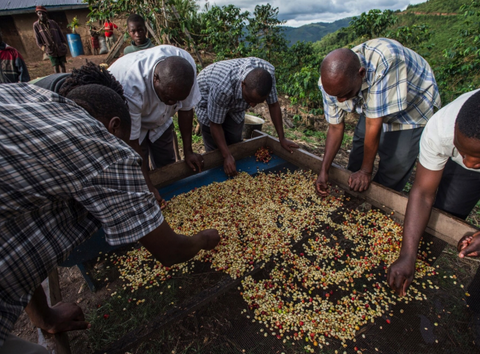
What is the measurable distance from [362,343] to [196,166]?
2.14 meters

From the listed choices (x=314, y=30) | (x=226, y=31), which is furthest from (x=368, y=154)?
(x=314, y=30)

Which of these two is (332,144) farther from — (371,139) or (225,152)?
(225,152)

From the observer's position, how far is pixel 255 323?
1635 millimetres

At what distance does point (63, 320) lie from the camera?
1560 millimetres

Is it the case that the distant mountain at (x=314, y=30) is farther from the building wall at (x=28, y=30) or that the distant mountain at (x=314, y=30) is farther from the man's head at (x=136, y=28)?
the man's head at (x=136, y=28)

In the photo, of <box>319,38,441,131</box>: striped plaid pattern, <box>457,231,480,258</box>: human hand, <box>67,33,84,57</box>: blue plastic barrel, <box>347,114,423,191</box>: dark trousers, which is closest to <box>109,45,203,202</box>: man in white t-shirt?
<box>319,38,441,131</box>: striped plaid pattern

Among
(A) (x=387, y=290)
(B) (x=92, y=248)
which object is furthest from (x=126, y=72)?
(A) (x=387, y=290)

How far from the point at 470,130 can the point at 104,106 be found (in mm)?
1816

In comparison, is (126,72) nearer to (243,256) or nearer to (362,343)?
(243,256)

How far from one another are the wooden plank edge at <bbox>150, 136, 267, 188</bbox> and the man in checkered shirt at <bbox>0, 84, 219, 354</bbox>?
59.4 inches

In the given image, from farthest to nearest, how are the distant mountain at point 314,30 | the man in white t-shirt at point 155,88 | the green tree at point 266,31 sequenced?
the distant mountain at point 314,30, the green tree at point 266,31, the man in white t-shirt at point 155,88

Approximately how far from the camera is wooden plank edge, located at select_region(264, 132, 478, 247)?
1.95 m

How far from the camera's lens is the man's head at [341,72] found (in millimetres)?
2109

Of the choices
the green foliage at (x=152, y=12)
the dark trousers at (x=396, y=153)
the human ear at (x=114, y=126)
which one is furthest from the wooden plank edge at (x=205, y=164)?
the green foliage at (x=152, y=12)
